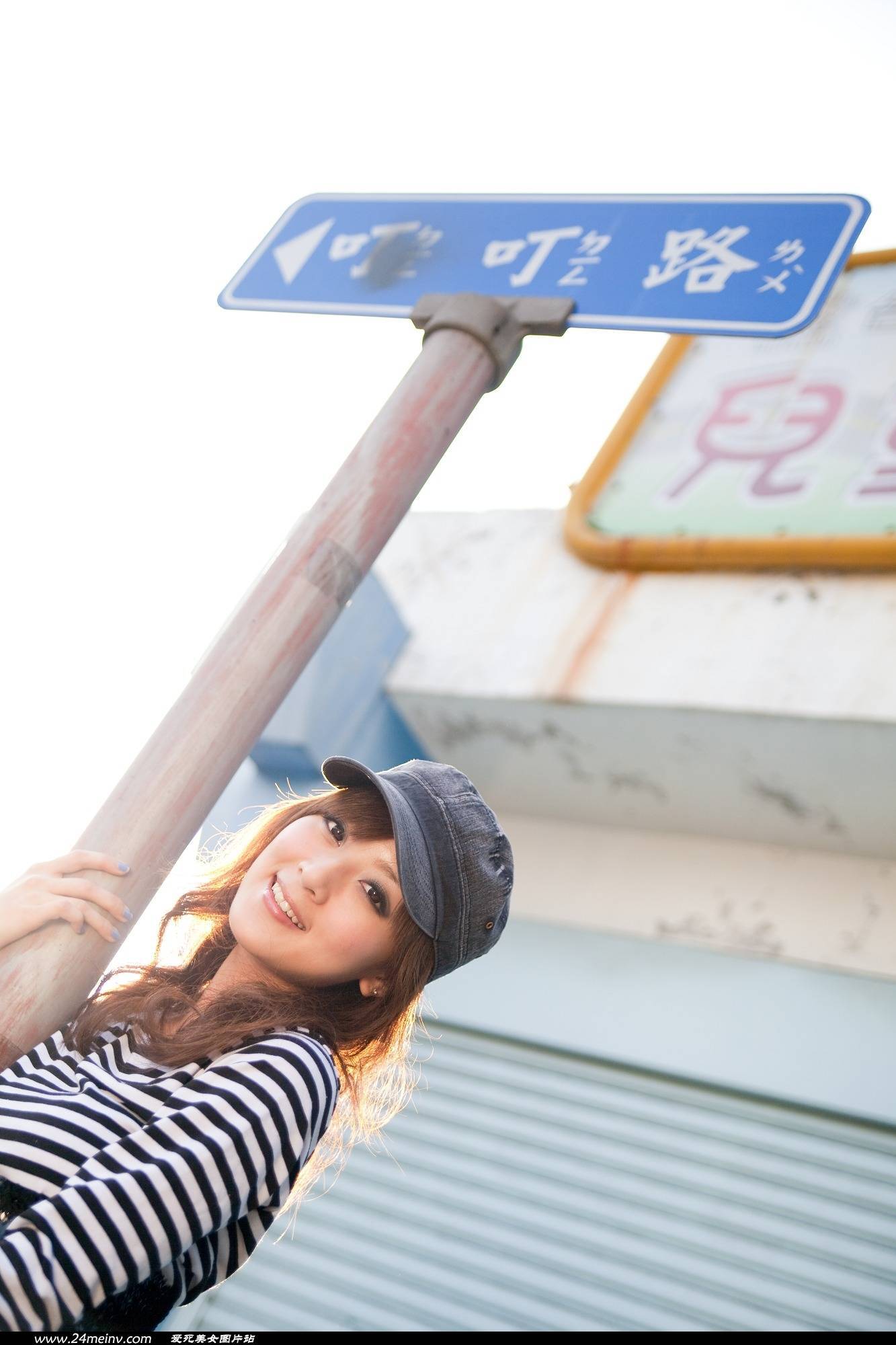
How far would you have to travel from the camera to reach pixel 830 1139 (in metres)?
3.53

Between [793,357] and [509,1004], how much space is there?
2.99m

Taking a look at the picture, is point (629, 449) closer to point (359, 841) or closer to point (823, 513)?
point (823, 513)

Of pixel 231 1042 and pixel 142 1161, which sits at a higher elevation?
pixel 231 1042

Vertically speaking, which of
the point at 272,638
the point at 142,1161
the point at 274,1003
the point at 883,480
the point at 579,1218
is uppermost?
the point at 883,480

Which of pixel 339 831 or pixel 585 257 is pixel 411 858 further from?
pixel 585 257

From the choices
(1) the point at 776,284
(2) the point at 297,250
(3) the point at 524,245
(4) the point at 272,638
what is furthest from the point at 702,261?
(4) the point at 272,638

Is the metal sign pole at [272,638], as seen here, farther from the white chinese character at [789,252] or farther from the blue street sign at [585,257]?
the white chinese character at [789,252]

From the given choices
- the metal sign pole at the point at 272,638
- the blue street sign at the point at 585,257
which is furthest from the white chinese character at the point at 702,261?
the metal sign pole at the point at 272,638

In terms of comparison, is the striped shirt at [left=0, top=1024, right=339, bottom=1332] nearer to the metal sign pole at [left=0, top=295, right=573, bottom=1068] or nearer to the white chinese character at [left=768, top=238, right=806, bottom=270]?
the metal sign pole at [left=0, top=295, right=573, bottom=1068]

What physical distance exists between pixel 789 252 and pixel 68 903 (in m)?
1.30

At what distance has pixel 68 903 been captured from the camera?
3.90 ft

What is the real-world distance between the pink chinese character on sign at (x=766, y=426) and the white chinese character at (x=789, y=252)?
277cm

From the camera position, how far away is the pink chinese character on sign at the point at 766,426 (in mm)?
4375

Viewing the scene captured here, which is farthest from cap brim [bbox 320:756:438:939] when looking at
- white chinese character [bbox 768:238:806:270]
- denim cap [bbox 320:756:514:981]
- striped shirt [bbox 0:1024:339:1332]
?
white chinese character [bbox 768:238:806:270]
